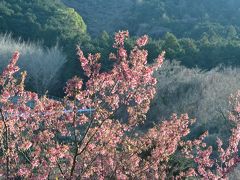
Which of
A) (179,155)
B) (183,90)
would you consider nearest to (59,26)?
(183,90)

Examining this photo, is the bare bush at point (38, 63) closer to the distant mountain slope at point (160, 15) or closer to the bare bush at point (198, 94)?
the bare bush at point (198, 94)

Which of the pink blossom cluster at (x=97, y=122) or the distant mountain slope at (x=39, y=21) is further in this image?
the distant mountain slope at (x=39, y=21)

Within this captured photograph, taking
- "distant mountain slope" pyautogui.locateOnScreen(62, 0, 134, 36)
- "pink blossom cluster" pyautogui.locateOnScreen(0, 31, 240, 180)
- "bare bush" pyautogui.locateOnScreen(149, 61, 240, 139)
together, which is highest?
"pink blossom cluster" pyautogui.locateOnScreen(0, 31, 240, 180)

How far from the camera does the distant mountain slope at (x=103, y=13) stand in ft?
175

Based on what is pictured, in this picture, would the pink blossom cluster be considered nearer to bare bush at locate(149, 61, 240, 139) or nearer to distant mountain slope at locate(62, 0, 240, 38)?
bare bush at locate(149, 61, 240, 139)

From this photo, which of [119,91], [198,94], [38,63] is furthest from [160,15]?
[119,91]

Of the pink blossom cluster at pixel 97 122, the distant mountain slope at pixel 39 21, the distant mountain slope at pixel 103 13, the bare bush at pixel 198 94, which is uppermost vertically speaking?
the pink blossom cluster at pixel 97 122

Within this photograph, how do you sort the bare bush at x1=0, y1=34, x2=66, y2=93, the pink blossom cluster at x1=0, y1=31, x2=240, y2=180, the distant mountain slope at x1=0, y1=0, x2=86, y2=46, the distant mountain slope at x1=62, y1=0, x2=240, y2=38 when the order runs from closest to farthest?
the pink blossom cluster at x1=0, y1=31, x2=240, y2=180, the bare bush at x1=0, y1=34, x2=66, y2=93, the distant mountain slope at x1=0, y1=0, x2=86, y2=46, the distant mountain slope at x1=62, y1=0, x2=240, y2=38

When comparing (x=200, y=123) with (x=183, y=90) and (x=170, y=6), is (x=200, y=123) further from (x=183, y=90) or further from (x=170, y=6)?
(x=170, y=6)

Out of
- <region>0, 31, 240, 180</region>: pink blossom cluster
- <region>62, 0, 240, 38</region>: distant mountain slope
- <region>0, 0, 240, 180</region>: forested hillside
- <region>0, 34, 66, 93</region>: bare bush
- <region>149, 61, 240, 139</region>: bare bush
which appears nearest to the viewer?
<region>0, 31, 240, 180</region>: pink blossom cluster

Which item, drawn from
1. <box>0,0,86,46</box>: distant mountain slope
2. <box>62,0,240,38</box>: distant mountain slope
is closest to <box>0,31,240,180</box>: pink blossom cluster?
<box>0,0,86,46</box>: distant mountain slope

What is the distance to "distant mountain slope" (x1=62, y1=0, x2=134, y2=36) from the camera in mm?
53406

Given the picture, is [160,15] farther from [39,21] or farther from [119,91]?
[119,91]

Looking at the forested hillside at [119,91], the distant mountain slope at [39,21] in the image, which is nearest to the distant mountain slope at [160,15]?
the forested hillside at [119,91]
